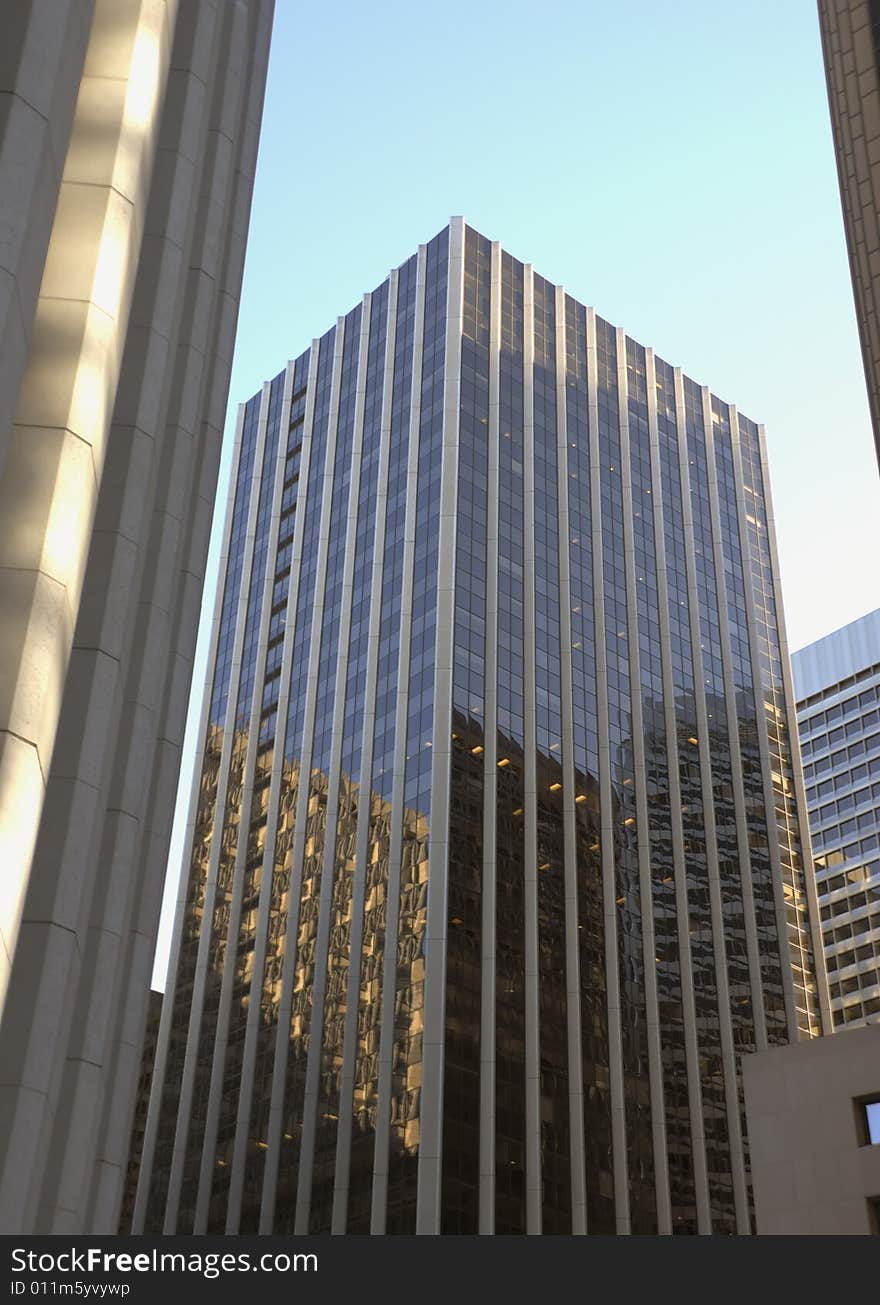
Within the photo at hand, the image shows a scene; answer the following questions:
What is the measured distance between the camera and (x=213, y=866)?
12512 cm

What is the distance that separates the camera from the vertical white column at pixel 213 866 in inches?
4368

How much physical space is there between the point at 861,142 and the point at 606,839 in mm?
71879

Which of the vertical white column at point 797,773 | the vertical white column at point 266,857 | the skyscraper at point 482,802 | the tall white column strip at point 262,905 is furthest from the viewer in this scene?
the vertical white column at point 797,773

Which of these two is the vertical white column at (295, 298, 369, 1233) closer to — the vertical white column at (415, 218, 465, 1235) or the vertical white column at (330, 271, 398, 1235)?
the vertical white column at (330, 271, 398, 1235)

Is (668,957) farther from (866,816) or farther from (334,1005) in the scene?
(866,816)

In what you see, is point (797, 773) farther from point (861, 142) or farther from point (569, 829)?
point (861, 142)

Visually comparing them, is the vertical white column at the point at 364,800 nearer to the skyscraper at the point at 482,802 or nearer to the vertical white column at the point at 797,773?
the skyscraper at the point at 482,802

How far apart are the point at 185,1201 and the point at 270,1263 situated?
9697 centimetres

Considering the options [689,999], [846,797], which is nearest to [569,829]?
[689,999]

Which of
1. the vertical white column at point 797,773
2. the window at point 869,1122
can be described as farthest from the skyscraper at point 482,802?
the window at point 869,1122

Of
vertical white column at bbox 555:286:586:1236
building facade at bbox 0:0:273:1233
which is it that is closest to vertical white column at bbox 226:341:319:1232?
vertical white column at bbox 555:286:586:1236

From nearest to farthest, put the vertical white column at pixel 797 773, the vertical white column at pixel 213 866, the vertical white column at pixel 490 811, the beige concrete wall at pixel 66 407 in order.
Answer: the beige concrete wall at pixel 66 407 → the vertical white column at pixel 490 811 → the vertical white column at pixel 213 866 → the vertical white column at pixel 797 773

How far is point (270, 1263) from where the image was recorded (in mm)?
19672

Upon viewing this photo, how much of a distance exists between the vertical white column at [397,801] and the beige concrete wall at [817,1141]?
160 feet
